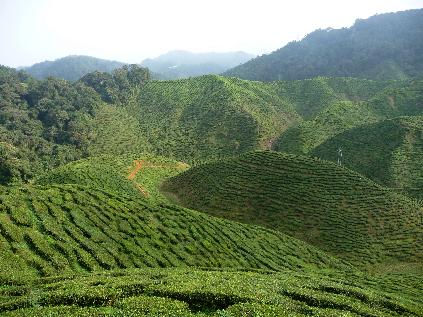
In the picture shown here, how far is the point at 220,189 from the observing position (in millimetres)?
64875

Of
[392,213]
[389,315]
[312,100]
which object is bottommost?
[392,213]

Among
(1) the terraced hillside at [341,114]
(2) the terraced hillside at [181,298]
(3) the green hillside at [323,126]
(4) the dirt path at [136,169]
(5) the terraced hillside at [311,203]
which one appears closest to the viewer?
(2) the terraced hillside at [181,298]

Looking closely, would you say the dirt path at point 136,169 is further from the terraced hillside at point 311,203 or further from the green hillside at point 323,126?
the green hillside at point 323,126

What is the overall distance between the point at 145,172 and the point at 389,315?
207 feet

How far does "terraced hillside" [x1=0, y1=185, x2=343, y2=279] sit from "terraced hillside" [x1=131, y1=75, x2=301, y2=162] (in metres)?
58.5

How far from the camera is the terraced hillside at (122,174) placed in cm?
5931

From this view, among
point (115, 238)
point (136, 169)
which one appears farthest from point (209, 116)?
point (115, 238)

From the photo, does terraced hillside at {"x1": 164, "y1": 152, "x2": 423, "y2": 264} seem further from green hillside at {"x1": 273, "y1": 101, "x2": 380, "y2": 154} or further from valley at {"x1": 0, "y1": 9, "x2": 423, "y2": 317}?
green hillside at {"x1": 273, "y1": 101, "x2": 380, "y2": 154}

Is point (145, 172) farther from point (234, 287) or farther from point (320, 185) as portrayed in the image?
point (234, 287)

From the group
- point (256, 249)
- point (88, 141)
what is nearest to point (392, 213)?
point (256, 249)

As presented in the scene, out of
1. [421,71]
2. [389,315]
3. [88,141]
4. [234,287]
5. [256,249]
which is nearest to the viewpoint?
[234,287]

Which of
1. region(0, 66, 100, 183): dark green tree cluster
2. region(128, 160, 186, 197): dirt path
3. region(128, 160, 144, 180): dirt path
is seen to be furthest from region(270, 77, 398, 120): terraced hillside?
region(0, 66, 100, 183): dark green tree cluster

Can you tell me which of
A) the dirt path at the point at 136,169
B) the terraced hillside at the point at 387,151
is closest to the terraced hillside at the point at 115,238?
the dirt path at the point at 136,169

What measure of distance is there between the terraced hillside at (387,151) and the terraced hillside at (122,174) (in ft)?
125
